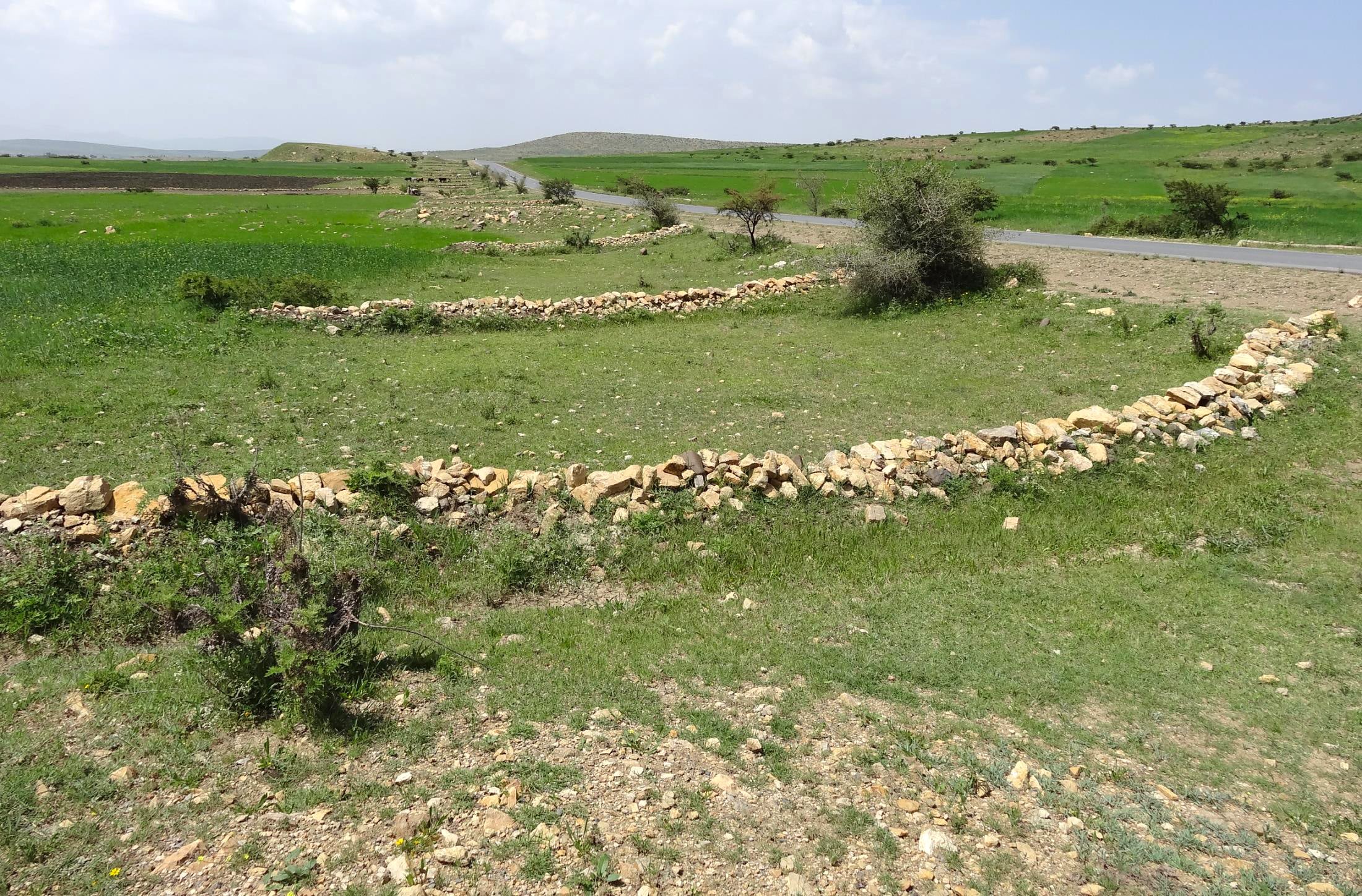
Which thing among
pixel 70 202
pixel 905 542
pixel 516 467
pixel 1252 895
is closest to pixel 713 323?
pixel 516 467

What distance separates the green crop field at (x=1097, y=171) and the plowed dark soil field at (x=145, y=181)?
1212 inches

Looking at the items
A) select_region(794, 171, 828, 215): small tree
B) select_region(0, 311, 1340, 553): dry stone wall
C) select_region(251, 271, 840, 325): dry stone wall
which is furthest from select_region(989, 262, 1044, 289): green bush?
select_region(794, 171, 828, 215): small tree

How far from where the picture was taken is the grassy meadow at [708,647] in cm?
416

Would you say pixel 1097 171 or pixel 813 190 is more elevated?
pixel 1097 171

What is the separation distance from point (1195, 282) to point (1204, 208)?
11.9 meters

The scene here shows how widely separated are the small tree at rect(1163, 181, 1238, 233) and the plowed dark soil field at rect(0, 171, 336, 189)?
7716 cm

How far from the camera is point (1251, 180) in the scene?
49.1m

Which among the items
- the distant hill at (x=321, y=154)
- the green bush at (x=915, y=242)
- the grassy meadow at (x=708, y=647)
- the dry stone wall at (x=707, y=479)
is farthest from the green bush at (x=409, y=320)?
the distant hill at (x=321, y=154)

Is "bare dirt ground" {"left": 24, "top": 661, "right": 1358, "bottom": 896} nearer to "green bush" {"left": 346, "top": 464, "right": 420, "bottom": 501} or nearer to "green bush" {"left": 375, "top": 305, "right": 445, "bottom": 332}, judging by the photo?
"green bush" {"left": 346, "top": 464, "right": 420, "bottom": 501}

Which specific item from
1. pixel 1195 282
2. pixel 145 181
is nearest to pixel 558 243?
pixel 1195 282

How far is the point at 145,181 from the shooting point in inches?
2975

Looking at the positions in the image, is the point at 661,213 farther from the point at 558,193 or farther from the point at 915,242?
the point at 915,242

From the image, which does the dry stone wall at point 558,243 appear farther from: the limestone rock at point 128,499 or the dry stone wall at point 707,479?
the limestone rock at point 128,499

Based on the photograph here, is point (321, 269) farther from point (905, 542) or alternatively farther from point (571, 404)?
point (905, 542)
